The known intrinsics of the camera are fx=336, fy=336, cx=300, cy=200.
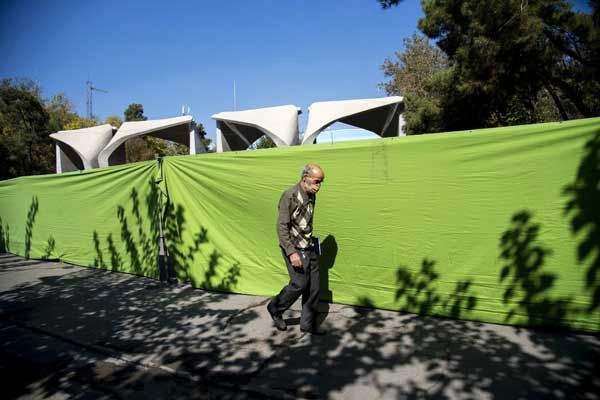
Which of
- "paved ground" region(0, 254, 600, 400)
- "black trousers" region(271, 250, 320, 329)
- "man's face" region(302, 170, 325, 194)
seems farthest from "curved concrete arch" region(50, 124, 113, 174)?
"man's face" region(302, 170, 325, 194)

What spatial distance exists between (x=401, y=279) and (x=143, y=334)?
2916 mm

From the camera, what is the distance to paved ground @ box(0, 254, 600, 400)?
2.53m

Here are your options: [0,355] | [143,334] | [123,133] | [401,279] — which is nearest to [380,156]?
[401,279]

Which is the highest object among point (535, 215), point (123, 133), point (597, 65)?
point (597, 65)

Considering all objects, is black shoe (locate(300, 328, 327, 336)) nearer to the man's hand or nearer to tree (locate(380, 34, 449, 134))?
the man's hand

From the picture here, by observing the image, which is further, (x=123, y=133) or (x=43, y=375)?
(x=123, y=133)

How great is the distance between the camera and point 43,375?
3012 millimetres

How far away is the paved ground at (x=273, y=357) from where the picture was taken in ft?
8.30

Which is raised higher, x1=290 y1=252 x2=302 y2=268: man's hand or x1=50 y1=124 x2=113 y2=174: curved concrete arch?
x1=50 y1=124 x2=113 y2=174: curved concrete arch

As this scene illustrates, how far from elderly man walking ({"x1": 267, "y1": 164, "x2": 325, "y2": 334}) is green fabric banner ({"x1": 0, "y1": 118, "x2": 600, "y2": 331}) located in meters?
0.75

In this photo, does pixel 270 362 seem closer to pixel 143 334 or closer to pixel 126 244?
pixel 143 334

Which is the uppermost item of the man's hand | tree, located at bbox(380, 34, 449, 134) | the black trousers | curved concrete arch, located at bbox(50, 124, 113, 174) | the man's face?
tree, located at bbox(380, 34, 449, 134)

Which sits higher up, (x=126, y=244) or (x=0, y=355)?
(x=126, y=244)

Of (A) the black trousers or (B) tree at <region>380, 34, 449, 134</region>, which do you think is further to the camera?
(B) tree at <region>380, 34, 449, 134</region>
